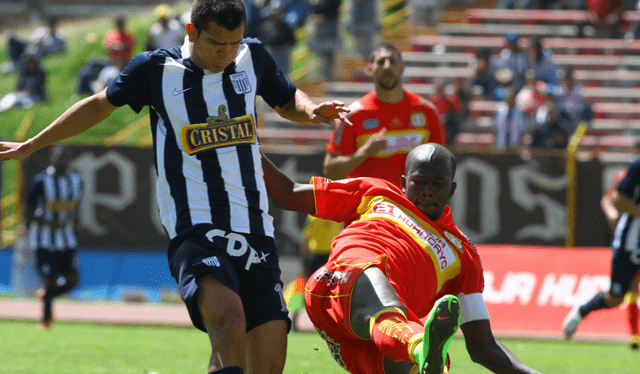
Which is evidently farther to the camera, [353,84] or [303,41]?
[303,41]

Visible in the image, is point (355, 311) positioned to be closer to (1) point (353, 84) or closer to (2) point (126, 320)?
(2) point (126, 320)

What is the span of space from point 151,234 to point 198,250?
36.2 ft

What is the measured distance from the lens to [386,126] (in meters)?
7.30

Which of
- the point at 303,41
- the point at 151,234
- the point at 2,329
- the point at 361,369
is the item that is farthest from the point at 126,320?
the point at 303,41

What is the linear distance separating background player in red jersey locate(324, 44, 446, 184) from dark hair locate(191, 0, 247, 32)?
9.61 feet

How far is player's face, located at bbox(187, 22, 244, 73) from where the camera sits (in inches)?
169

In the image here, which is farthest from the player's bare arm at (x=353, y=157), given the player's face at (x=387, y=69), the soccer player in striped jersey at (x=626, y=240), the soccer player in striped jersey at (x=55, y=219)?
the soccer player in striped jersey at (x=55, y=219)

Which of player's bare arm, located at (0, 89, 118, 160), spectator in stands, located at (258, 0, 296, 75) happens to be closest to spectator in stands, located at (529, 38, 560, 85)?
spectator in stands, located at (258, 0, 296, 75)

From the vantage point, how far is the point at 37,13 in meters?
37.0

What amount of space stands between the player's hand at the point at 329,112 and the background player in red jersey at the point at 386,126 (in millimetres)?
2435

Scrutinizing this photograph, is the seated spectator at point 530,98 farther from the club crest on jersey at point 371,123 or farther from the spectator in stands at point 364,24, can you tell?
the club crest on jersey at point 371,123

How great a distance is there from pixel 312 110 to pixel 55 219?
876 cm

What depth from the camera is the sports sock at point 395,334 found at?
12.8ft

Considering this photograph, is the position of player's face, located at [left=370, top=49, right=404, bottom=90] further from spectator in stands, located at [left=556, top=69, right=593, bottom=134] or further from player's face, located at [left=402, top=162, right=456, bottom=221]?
spectator in stands, located at [left=556, top=69, right=593, bottom=134]
